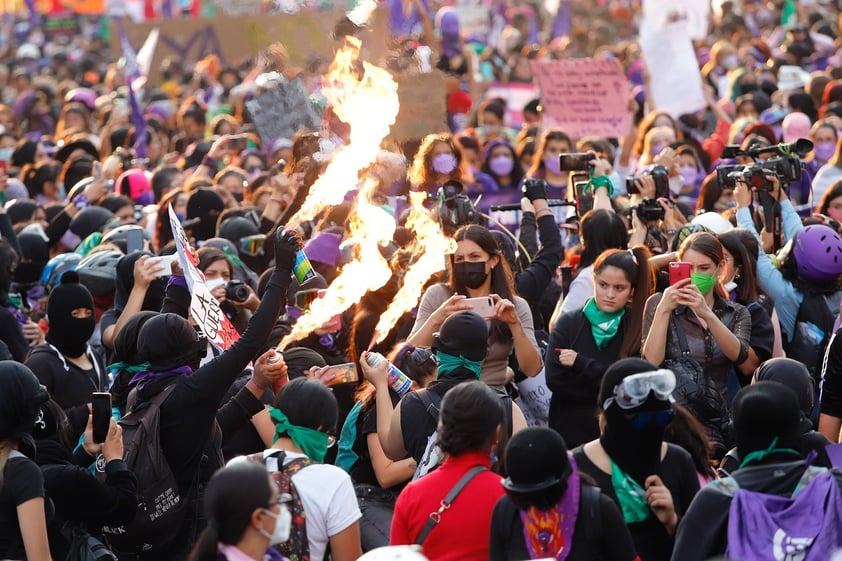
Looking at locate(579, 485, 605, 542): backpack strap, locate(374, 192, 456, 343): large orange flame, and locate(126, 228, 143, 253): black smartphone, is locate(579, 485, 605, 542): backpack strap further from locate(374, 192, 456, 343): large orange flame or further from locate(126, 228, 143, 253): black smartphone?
locate(126, 228, 143, 253): black smartphone

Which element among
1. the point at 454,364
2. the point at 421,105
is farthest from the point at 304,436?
the point at 421,105

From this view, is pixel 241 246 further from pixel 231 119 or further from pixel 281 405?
pixel 231 119

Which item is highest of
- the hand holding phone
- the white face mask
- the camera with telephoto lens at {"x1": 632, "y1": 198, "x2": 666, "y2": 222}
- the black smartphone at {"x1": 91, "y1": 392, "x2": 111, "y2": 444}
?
the hand holding phone

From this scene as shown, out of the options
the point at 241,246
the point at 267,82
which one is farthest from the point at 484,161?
the point at 241,246

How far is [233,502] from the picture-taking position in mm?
3932

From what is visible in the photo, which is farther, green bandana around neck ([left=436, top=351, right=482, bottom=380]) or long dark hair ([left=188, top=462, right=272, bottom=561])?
green bandana around neck ([left=436, top=351, right=482, bottom=380])

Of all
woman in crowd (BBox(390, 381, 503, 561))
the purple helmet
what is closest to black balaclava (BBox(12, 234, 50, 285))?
the purple helmet

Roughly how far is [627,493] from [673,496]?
0.68ft

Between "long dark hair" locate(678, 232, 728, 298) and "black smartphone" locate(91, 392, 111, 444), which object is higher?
"long dark hair" locate(678, 232, 728, 298)

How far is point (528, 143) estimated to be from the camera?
12812 millimetres

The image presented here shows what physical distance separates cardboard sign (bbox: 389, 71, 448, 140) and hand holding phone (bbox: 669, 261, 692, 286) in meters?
4.25

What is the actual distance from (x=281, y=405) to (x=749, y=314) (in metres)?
2.84

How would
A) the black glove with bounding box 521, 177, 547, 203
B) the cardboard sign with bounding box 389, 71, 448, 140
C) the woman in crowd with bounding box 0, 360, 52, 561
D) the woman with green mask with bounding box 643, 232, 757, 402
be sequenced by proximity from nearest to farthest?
the woman in crowd with bounding box 0, 360, 52, 561 < the woman with green mask with bounding box 643, 232, 757, 402 < the black glove with bounding box 521, 177, 547, 203 < the cardboard sign with bounding box 389, 71, 448, 140

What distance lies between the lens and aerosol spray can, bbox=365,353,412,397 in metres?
5.97
